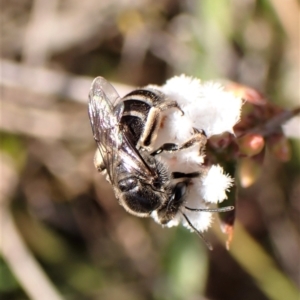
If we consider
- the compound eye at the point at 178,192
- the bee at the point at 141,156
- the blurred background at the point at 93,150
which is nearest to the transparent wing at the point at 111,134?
the bee at the point at 141,156

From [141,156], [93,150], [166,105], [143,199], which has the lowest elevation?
[93,150]

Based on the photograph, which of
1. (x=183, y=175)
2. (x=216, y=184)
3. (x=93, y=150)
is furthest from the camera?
(x=93, y=150)

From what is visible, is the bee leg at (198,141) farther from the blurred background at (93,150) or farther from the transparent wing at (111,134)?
the blurred background at (93,150)

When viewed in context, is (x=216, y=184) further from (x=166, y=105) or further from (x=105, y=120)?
(x=105, y=120)

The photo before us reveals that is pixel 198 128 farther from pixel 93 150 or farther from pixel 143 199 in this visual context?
pixel 93 150

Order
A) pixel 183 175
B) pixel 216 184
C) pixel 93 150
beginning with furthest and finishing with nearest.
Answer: pixel 93 150 → pixel 183 175 → pixel 216 184

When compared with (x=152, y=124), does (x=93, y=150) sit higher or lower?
lower

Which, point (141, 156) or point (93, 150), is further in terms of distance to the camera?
point (93, 150)

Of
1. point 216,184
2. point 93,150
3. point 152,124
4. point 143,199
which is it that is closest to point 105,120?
point 152,124
